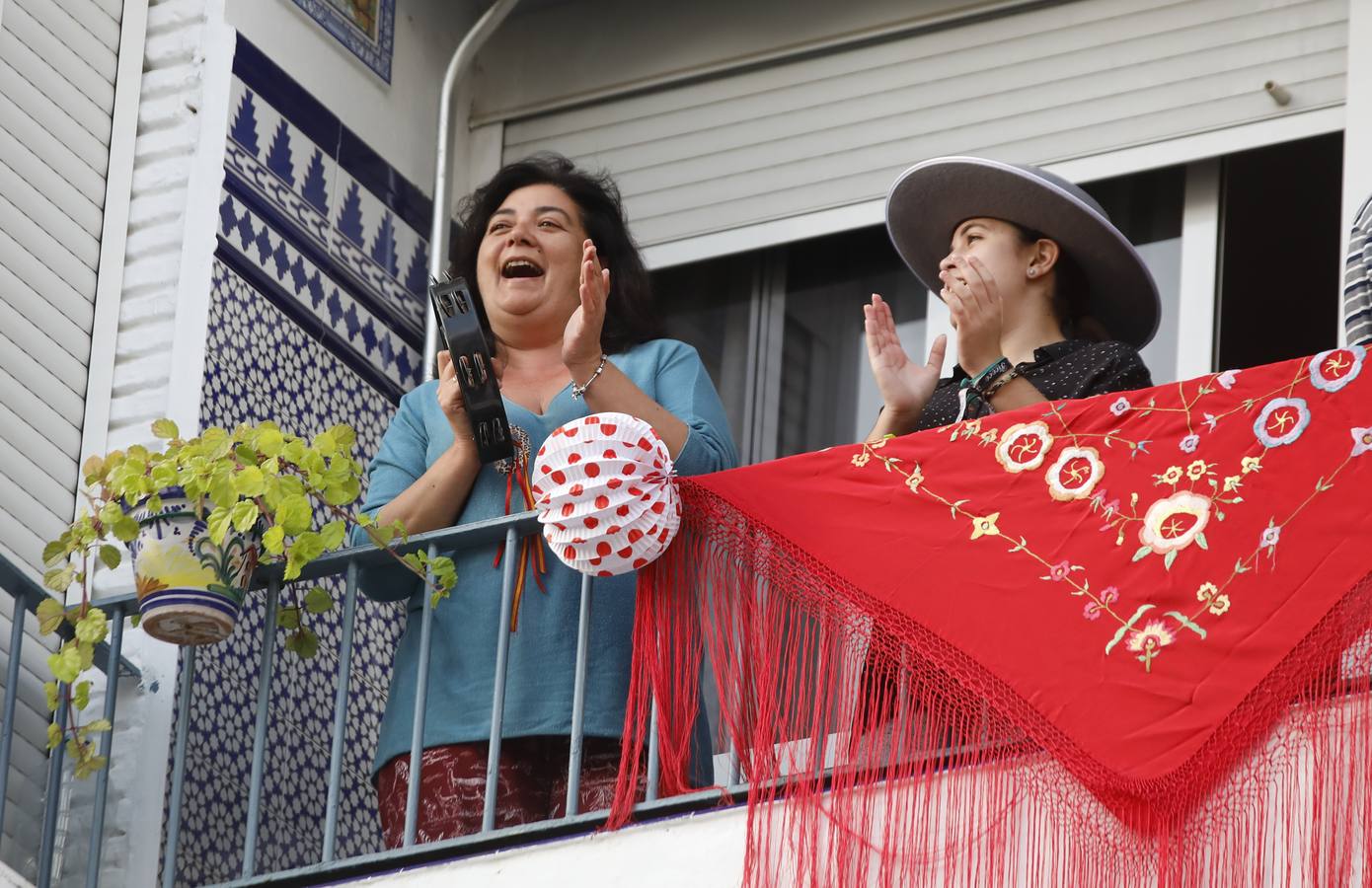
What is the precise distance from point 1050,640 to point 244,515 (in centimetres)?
158

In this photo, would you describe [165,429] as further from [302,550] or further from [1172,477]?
[1172,477]

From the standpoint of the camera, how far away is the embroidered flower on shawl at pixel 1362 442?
423 cm

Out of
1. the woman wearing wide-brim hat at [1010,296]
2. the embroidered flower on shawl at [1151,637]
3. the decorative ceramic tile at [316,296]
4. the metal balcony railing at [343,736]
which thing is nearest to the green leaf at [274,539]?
the metal balcony railing at [343,736]

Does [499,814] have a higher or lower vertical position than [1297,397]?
lower

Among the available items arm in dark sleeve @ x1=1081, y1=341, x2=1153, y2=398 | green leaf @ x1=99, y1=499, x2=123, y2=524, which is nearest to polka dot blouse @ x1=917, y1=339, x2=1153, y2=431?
arm in dark sleeve @ x1=1081, y1=341, x2=1153, y2=398

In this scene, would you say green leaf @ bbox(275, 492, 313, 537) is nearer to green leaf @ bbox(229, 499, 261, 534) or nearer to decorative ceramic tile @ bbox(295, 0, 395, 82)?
green leaf @ bbox(229, 499, 261, 534)

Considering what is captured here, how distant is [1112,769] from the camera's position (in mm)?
4180

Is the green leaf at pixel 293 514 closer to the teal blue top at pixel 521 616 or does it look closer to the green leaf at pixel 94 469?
the teal blue top at pixel 521 616

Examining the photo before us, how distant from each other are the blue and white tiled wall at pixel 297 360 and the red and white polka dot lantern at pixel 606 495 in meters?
1.34

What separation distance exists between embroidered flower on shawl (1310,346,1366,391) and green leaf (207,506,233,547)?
204 cm

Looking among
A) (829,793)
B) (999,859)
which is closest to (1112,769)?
(999,859)

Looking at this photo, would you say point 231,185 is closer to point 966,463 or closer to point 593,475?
point 593,475

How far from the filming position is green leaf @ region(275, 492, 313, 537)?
493 centimetres

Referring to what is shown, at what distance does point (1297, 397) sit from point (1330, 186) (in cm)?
219
